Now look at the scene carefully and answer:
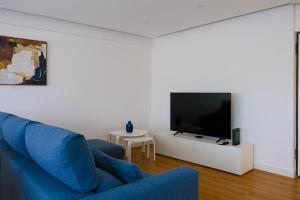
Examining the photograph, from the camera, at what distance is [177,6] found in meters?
3.53

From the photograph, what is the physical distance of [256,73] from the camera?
12.7 feet

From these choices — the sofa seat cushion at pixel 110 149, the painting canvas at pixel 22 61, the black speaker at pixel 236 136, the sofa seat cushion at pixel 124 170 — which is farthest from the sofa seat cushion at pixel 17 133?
the black speaker at pixel 236 136

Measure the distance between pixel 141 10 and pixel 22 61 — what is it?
204 centimetres

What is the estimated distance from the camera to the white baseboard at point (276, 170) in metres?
3.51

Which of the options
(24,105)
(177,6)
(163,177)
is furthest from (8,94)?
(163,177)

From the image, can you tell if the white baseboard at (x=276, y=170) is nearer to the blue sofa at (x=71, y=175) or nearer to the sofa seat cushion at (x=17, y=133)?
the blue sofa at (x=71, y=175)

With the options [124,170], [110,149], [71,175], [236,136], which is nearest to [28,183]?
[71,175]

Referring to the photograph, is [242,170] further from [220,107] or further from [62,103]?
[62,103]

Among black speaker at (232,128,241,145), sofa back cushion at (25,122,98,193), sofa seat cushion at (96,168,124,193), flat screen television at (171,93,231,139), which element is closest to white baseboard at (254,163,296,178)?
black speaker at (232,128,241,145)

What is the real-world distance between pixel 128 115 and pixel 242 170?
260cm

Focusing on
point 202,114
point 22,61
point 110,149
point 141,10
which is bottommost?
point 110,149

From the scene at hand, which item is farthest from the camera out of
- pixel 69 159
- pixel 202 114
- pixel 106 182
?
pixel 202 114

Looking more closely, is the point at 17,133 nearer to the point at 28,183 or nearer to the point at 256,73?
the point at 28,183

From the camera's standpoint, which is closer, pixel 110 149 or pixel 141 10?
pixel 110 149
